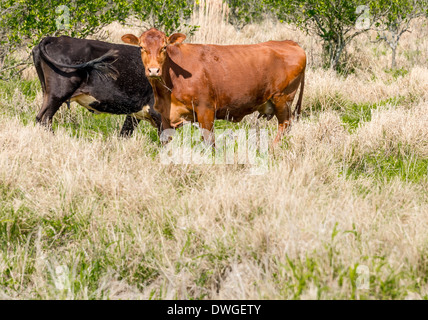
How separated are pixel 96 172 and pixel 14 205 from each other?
2.35 ft

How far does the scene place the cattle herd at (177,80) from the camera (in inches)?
209

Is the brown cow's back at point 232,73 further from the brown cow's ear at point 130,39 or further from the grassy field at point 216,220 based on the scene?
the grassy field at point 216,220

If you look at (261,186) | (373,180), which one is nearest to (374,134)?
(373,180)

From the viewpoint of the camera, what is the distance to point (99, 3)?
8109 mm

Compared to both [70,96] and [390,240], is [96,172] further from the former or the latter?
[390,240]

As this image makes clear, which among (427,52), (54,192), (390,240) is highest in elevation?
(390,240)

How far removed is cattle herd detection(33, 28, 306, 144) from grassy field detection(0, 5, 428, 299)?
439mm

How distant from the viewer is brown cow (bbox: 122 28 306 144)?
516cm

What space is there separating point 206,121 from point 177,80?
0.50m

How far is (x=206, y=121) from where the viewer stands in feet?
17.6

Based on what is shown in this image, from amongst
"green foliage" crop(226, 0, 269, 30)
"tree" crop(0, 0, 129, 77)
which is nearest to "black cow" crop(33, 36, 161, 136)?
"tree" crop(0, 0, 129, 77)

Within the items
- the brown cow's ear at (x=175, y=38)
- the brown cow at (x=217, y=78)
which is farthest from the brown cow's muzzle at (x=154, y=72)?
the brown cow's ear at (x=175, y=38)

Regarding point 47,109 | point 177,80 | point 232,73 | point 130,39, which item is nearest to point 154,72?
point 177,80

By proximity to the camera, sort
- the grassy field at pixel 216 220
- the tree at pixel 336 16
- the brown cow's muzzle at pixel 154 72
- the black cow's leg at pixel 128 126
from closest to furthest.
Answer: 1. the grassy field at pixel 216 220
2. the brown cow's muzzle at pixel 154 72
3. the black cow's leg at pixel 128 126
4. the tree at pixel 336 16
